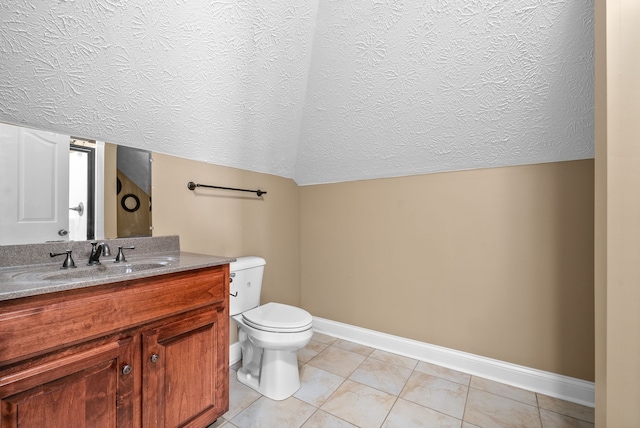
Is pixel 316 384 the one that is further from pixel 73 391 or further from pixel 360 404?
pixel 73 391

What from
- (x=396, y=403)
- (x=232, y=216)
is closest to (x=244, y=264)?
(x=232, y=216)

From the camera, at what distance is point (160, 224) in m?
1.64

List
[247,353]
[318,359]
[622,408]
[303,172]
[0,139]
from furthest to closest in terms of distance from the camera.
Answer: [303,172], [318,359], [247,353], [0,139], [622,408]

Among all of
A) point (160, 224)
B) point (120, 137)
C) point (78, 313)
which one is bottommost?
point (78, 313)

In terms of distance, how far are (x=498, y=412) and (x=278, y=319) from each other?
52.0 inches

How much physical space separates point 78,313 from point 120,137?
3.27 feet

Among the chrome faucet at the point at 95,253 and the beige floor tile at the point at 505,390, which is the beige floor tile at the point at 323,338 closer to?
the beige floor tile at the point at 505,390

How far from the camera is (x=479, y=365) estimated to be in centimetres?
184

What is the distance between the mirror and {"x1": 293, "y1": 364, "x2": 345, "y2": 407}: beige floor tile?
1344 mm

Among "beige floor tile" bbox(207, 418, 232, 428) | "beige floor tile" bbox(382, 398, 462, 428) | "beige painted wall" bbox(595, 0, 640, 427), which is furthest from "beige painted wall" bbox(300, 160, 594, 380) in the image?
"beige floor tile" bbox(207, 418, 232, 428)

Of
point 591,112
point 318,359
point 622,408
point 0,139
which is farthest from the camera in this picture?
point 318,359

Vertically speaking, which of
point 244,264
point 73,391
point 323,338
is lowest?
point 323,338

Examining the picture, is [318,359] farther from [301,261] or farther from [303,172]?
[303,172]

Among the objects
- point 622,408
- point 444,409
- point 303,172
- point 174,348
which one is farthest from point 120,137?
point 622,408
